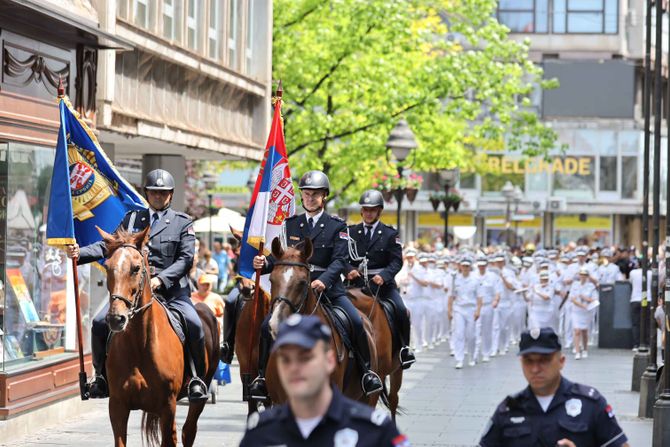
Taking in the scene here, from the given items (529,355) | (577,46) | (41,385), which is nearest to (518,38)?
(577,46)

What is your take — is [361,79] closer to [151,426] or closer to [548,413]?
[151,426]

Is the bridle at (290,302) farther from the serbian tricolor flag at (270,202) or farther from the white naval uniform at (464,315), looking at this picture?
the white naval uniform at (464,315)

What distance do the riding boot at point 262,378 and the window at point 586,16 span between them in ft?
216

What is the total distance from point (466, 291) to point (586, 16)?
161ft

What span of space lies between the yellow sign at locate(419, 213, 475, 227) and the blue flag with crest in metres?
63.7

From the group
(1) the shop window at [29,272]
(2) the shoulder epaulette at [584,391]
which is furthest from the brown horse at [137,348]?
(2) the shoulder epaulette at [584,391]

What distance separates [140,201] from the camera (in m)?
14.2

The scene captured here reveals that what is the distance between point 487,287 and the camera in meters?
30.5

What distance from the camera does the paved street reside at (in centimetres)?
1623

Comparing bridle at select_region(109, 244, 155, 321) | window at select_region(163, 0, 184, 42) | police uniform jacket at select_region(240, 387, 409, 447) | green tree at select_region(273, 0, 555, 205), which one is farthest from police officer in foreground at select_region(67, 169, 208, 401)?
green tree at select_region(273, 0, 555, 205)

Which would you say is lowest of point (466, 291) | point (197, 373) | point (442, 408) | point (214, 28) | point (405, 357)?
point (442, 408)

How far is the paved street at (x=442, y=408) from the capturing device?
1623 cm

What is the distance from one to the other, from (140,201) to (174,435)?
2797 mm

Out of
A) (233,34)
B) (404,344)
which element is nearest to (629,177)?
(233,34)
